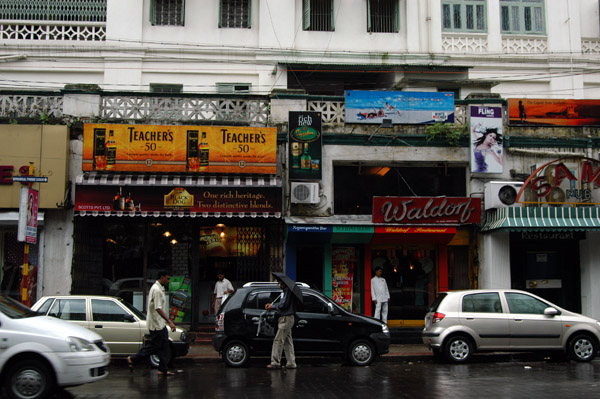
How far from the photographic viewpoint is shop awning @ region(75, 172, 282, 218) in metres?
16.0

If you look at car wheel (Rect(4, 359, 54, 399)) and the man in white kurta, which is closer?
car wheel (Rect(4, 359, 54, 399))

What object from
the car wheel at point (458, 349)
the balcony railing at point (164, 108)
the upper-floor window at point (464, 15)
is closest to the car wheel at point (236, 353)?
the car wheel at point (458, 349)

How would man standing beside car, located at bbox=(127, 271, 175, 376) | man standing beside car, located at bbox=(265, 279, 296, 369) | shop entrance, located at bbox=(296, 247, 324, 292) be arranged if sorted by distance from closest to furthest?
man standing beside car, located at bbox=(127, 271, 175, 376), man standing beside car, located at bbox=(265, 279, 296, 369), shop entrance, located at bbox=(296, 247, 324, 292)

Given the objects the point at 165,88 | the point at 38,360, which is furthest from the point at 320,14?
the point at 38,360

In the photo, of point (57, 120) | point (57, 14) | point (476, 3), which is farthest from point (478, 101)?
point (57, 14)

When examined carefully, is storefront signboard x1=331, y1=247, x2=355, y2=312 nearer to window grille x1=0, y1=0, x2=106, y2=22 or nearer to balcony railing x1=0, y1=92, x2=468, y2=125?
balcony railing x1=0, y1=92, x2=468, y2=125

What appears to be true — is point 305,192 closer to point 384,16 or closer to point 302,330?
point 302,330

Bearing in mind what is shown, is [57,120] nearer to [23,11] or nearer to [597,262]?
[23,11]

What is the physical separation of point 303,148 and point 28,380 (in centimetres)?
1035

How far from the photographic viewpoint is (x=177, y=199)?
16.2 metres

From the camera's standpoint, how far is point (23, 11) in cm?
2138

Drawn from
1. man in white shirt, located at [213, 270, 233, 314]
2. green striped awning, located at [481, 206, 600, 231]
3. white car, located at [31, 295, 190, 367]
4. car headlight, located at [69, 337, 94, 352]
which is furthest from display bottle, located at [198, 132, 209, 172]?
car headlight, located at [69, 337, 94, 352]

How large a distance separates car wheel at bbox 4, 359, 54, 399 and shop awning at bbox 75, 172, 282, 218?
7.78 metres

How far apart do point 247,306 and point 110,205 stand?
17.7 ft
